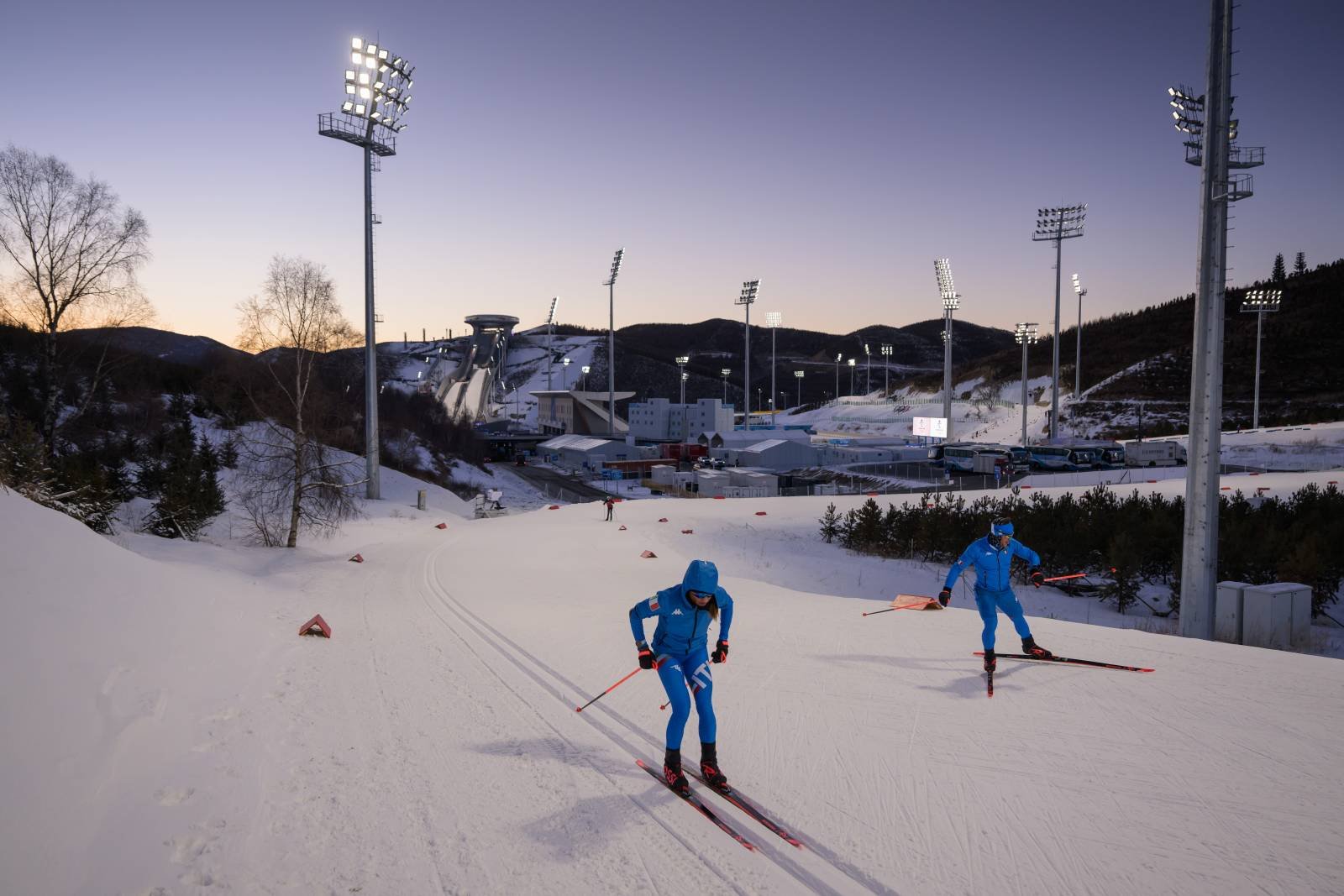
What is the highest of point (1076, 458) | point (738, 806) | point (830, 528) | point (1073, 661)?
point (1076, 458)

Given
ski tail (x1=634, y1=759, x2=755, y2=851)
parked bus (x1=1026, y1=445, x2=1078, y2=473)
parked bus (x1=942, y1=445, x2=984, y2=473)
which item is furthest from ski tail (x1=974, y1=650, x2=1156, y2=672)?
parked bus (x1=1026, y1=445, x2=1078, y2=473)

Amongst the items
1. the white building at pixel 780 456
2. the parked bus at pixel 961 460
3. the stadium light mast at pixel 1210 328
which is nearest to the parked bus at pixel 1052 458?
the parked bus at pixel 961 460

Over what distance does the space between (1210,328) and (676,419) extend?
3081 inches

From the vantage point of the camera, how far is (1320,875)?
186 inches

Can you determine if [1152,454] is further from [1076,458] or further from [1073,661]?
[1073,661]

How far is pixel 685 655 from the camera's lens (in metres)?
6.22

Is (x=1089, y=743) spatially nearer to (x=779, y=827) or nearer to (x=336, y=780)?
(x=779, y=827)

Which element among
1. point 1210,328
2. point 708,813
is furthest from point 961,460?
point 708,813

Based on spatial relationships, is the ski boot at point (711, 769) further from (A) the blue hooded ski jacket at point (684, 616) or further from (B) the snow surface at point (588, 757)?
(A) the blue hooded ski jacket at point (684, 616)

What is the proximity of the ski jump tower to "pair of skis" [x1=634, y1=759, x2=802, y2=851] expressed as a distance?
A: 83.4 meters

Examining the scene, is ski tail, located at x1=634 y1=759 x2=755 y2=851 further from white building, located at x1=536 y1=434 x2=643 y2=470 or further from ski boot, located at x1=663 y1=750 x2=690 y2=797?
white building, located at x1=536 y1=434 x2=643 y2=470

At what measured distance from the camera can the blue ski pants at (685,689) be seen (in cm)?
613

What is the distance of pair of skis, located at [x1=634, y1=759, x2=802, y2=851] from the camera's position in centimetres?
527

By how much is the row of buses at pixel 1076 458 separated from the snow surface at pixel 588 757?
39.6 m
